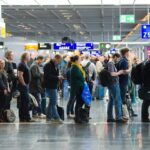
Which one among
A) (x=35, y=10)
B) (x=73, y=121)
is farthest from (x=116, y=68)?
(x=35, y=10)

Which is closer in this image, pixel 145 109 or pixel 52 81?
pixel 52 81

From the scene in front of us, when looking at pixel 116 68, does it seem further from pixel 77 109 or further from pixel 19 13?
pixel 19 13

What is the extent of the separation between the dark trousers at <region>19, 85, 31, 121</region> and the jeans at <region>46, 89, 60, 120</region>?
0.53m

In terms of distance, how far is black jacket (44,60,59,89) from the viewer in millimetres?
11883

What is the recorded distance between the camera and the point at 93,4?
26188mm

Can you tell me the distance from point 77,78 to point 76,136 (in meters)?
2.43

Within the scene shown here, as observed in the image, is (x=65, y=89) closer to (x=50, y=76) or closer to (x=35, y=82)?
(x=35, y=82)

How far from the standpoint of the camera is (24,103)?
12.1 meters
